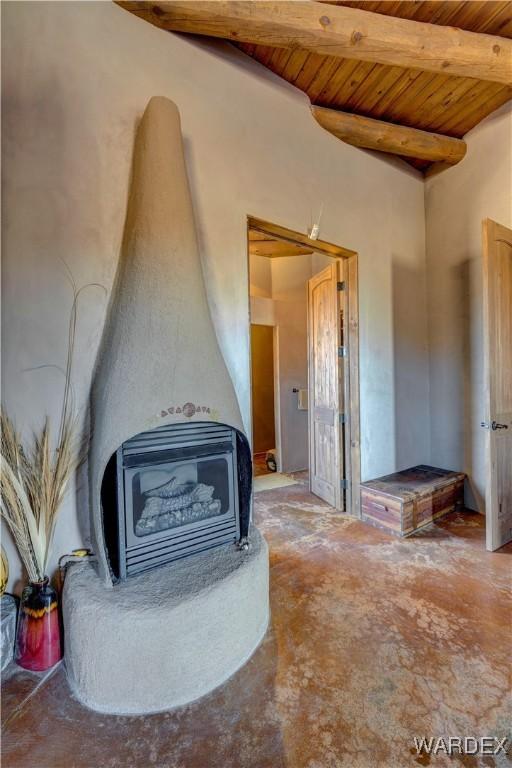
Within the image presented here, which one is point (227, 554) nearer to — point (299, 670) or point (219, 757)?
point (299, 670)

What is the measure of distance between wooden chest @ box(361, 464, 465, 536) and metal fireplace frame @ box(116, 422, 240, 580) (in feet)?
5.00

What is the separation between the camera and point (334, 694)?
4.49 feet

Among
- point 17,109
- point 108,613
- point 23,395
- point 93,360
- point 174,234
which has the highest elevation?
point 17,109

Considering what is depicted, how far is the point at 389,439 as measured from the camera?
3256 mm

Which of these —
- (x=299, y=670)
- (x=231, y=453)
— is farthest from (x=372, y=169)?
(x=299, y=670)

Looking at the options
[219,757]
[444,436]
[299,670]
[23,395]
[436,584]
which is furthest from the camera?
[444,436]

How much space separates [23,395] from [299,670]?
1.80 metres

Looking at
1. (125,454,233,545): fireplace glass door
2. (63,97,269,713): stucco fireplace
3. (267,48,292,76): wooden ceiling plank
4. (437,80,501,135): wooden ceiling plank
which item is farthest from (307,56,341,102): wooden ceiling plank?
(125,454,233,545): fireplace glass door

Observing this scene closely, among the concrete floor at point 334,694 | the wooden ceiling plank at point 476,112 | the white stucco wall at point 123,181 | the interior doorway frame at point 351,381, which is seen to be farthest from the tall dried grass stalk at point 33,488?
the wooden ceiling plank at point 476,112

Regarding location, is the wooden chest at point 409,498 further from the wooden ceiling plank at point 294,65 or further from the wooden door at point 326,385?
the wooden ceiling plank at point 294,65

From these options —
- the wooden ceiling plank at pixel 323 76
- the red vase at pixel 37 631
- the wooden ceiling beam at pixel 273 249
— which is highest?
the wooden ceiling plank at pixel 323 76

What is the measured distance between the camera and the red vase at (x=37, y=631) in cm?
148

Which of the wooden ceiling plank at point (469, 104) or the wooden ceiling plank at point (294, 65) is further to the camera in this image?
the wooden ceiling plank at point (469, 104)

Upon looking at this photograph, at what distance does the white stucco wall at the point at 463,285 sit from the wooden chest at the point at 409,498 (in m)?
0.24
